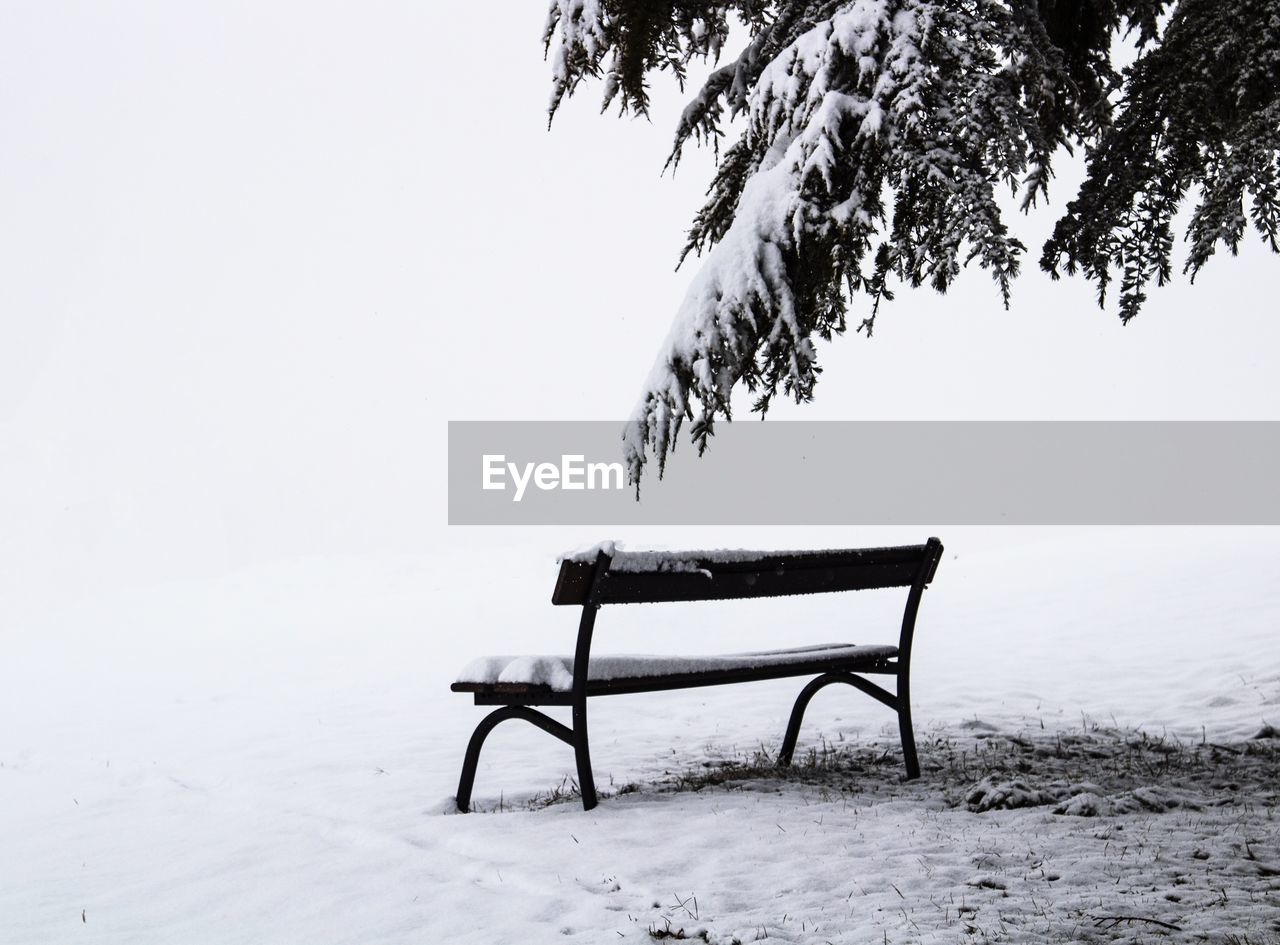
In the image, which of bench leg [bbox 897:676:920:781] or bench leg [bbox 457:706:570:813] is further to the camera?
bench leg [bbox 897:676:920:781]

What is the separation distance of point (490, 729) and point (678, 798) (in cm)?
72

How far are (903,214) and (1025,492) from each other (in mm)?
18907

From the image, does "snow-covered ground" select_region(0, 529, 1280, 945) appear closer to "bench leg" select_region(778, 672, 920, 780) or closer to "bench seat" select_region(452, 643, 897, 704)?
"bench leg" select_region(778, 672, 920, 780)

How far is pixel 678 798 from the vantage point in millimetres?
4074

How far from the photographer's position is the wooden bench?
3682 mm

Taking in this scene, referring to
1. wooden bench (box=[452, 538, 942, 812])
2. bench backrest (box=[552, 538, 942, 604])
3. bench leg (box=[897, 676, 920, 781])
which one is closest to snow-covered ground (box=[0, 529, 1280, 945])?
bench leg (box=[897, 676, 920, 781])

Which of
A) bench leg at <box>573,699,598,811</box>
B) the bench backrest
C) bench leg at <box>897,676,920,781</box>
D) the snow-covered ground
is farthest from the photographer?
bench leg at <box>897,676,920,781</box>

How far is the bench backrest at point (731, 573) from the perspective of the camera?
11.9 ft

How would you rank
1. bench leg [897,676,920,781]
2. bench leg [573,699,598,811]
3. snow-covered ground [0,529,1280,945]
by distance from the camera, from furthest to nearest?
bench leg [897,676,920,781], bench leg [573,699,598,811], snow-covered ground [0,529,1280,945]

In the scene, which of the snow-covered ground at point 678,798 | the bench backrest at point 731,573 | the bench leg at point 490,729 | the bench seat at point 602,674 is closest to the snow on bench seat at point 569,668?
the bench seat at point 602,674

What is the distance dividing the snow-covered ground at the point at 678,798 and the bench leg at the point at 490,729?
0.35ft

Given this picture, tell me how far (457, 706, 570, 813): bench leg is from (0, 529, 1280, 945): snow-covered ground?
0.11 m

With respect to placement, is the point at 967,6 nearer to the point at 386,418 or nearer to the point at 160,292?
the point at 386,418

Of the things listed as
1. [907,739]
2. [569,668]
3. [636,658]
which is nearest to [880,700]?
[907,739]
